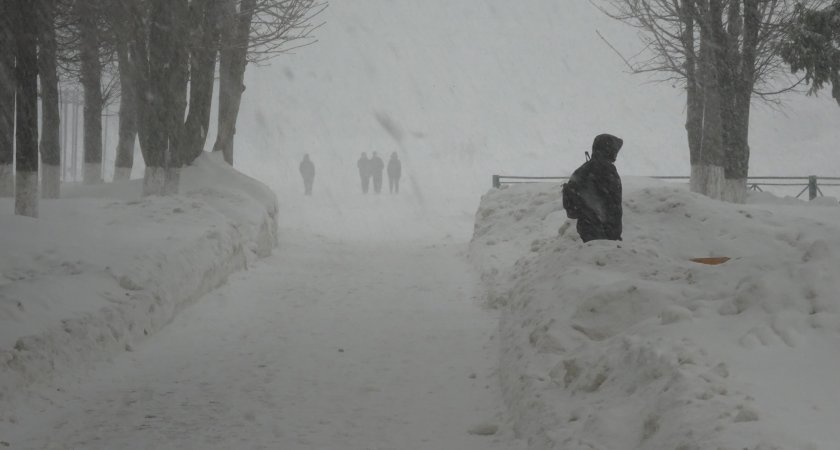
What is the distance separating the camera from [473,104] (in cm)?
7156

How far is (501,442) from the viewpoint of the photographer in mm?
4781

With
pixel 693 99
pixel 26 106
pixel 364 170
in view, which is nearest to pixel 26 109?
pixel 26 106

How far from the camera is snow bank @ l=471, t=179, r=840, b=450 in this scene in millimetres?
3207

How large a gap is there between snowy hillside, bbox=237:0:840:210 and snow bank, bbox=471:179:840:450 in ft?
95.3

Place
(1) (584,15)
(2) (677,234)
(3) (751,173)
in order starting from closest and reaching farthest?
1. (2) (677,234)
2. (3) (751,173)
3. (1) (584,15)

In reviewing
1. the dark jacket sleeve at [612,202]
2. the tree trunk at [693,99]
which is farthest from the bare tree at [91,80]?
the dark jacket sleeve at [612,202]

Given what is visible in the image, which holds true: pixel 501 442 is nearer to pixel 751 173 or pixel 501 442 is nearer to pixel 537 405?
pixel 537 405

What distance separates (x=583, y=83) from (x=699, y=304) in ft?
226

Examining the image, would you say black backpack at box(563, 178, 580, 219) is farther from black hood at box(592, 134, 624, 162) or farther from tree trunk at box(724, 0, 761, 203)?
tree trunk at box(724, 0, 761, 203)

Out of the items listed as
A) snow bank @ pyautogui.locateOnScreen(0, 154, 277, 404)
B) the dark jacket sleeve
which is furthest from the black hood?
snow bank @ pyautogui.locateOnScreen(0, 154, 277, 404)

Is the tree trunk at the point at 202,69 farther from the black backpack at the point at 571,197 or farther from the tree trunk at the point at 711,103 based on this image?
the tree trunk at the point at 711,103

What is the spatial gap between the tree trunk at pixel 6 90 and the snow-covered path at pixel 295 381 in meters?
4.36

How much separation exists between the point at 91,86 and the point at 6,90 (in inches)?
307

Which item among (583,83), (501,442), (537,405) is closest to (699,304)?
(537,405)
